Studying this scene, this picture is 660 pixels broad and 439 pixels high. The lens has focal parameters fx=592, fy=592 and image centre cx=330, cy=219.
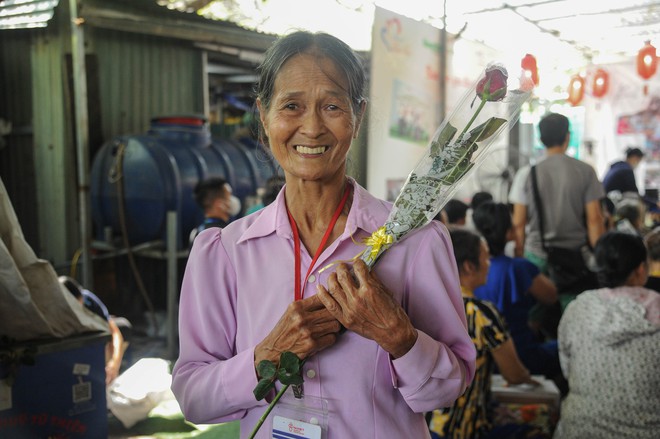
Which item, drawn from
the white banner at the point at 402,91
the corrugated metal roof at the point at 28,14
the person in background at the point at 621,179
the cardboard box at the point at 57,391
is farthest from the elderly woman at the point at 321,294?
the person in background at the point at 621,179

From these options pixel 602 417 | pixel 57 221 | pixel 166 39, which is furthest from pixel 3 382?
pixel 166 39

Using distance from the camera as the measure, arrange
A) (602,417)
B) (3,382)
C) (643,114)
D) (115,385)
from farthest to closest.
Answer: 1. (643,114)
2. (115,385)
3. (602,417)
4. (3,382)

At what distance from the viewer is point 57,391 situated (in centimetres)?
222

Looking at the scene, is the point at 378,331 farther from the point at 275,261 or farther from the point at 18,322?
the point at 18,322

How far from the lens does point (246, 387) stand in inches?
48.3

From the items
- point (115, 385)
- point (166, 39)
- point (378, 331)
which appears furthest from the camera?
point (166, 39)

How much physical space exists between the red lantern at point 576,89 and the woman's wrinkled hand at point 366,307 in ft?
26.1

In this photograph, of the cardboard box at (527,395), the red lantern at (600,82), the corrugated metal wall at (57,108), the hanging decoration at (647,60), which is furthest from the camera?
the red lantern at (600,82)

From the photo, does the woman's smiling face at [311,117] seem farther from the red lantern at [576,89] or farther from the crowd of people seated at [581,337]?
the red lantern at [576,89]

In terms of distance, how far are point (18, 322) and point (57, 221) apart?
434cm

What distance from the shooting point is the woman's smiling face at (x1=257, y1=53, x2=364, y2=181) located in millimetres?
1268

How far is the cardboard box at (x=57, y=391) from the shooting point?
2086 millimetres

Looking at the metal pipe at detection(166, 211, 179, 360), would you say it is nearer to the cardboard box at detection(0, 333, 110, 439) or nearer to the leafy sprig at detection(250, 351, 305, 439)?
the cardboard box at detection(0, 333, 110, 439)

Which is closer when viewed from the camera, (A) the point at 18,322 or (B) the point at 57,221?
(A) the point at 18,322
